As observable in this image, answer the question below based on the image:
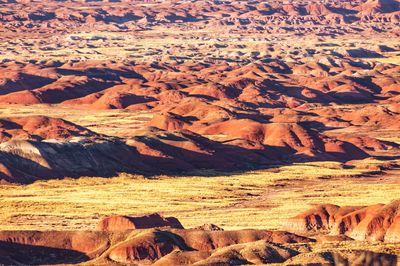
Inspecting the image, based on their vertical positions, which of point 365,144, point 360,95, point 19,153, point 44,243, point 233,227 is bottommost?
point 360,95

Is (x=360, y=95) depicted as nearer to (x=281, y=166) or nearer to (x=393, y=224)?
(x=281, y=166)

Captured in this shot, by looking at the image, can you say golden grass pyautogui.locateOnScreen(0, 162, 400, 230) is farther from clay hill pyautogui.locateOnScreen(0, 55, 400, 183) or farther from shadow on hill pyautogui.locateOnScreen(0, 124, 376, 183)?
clay hill pyautogui.locateOnScreen(0, 55, 400, 183)

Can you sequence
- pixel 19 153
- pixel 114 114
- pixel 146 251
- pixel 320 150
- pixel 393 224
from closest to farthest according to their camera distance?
pixel 146 251
pixel 393 224
pixel 19 153
pixel 320 150
pixel 114 114

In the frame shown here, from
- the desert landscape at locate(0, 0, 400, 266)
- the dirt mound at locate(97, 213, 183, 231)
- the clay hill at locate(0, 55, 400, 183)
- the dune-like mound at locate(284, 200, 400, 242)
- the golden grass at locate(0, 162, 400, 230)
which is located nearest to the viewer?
the desert landscape at locate(0, 0, 400, 266)

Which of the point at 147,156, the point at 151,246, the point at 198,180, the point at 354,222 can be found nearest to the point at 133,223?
the point at 151,246

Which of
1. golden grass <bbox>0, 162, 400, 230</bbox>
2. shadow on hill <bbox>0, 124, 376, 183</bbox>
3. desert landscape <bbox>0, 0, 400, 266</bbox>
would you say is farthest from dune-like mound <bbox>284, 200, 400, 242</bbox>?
shadow on hill <bbox>0, 124, 376, 183</bbox>

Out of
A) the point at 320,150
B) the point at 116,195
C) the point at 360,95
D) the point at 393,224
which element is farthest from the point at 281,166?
the point at 360,95

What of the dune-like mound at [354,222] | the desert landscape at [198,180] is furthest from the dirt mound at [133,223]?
the dune-like mound at [354,222]
